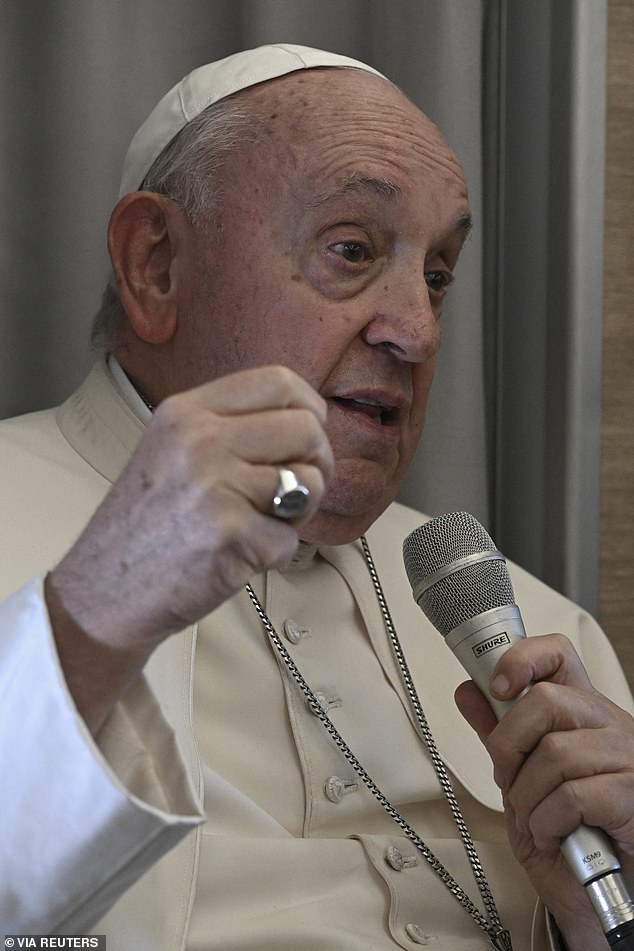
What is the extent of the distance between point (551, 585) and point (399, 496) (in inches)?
13.6

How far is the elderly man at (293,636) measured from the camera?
1104mm

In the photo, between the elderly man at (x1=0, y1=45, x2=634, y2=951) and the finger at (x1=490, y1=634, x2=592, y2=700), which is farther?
the finger at (x1=490, y1=634, x2=592, y2=700)

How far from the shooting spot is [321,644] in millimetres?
1809

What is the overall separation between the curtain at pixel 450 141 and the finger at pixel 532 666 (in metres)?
0.89

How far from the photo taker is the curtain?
2240 millimetres

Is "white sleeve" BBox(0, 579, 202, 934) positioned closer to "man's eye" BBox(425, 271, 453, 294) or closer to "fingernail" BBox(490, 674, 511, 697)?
"fingernail" BBox(490, 674, 511, 697)

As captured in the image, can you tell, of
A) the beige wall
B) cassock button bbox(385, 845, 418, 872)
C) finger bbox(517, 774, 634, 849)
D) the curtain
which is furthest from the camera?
the beige wall

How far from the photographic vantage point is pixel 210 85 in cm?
191

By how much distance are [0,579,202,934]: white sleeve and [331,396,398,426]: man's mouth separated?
711 millimetres

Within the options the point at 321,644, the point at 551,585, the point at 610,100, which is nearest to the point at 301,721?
the point at 321,644

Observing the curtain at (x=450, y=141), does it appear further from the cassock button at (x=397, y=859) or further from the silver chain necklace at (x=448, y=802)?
Result: the cassock button at (x=397, y=859)

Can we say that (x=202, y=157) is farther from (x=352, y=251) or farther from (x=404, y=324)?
(x=404, y=324)

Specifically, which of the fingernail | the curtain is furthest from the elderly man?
the curtain

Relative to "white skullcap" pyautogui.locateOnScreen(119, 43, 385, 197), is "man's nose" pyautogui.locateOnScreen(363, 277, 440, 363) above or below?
below
